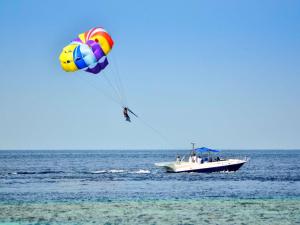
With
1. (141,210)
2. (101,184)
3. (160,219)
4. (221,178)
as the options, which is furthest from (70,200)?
(221,178)

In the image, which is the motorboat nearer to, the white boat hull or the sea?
the white boat hull

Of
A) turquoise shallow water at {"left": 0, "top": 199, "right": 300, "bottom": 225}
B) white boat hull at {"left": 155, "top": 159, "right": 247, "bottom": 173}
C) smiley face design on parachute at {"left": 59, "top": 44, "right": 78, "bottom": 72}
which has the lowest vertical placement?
turquoise shallow water at {"left": 0, "top": 199, "right": 300, "bottom": 225}

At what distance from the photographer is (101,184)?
5438 cm

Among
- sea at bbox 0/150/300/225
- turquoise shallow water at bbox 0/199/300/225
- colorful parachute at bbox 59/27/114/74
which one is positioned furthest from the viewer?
colorful parachute at bbox 59/27/114/74

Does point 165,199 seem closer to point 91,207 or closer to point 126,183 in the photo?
point 91,207

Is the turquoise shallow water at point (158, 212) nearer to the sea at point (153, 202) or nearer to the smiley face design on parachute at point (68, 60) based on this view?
the sea at point (153, 202)

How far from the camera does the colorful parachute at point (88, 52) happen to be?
145 feet

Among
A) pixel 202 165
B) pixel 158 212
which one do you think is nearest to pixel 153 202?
pixel 158 212

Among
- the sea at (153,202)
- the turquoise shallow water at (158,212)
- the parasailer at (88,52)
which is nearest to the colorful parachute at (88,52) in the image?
the parasailer at (88,52)

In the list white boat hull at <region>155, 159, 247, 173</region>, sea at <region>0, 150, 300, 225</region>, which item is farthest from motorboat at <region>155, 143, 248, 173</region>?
sea at <region>0, 150, 300, 225</region>

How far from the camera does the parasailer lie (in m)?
44.3

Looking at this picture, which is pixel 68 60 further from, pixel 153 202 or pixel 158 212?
pixel 158 212

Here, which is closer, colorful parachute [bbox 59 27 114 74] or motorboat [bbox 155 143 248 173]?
colorful parachute [bbox 59 27 114 74]

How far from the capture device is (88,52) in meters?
44.3
